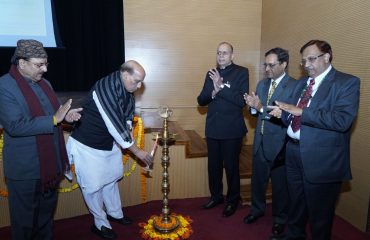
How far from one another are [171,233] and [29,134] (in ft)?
4.41

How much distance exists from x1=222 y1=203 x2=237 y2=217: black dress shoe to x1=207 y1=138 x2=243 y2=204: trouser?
4 centimetres

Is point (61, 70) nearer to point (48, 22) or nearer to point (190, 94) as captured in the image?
point (48, 22)

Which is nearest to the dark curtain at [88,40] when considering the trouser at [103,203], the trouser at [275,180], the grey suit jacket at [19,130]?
the trouser at [103,203]

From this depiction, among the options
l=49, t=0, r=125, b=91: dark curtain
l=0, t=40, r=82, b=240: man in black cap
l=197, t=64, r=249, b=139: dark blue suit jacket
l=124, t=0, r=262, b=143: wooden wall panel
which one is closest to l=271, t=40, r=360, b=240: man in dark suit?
l=197, t=64, r=249, b=139: dark blue suit jacket

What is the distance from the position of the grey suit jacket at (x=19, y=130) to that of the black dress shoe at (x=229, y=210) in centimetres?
165

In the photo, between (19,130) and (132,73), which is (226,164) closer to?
(132,73)

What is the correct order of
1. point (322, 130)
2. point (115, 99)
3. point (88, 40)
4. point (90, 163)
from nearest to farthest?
point (322, 130) < point (115, 99) < point (90, 163) < point (88, 40)

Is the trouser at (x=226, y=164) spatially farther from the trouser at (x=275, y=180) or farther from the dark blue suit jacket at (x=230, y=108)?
the trouser at (x=275, y=180)

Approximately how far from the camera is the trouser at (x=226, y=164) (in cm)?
275

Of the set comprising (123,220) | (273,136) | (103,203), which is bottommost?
(123,220)

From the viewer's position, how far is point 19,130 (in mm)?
1763

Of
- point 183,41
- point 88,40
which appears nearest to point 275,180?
Result: point 183,41

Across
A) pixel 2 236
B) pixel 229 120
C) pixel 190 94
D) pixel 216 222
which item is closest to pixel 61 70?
pixel 190 94

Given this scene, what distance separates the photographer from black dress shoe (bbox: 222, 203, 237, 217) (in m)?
2.79
